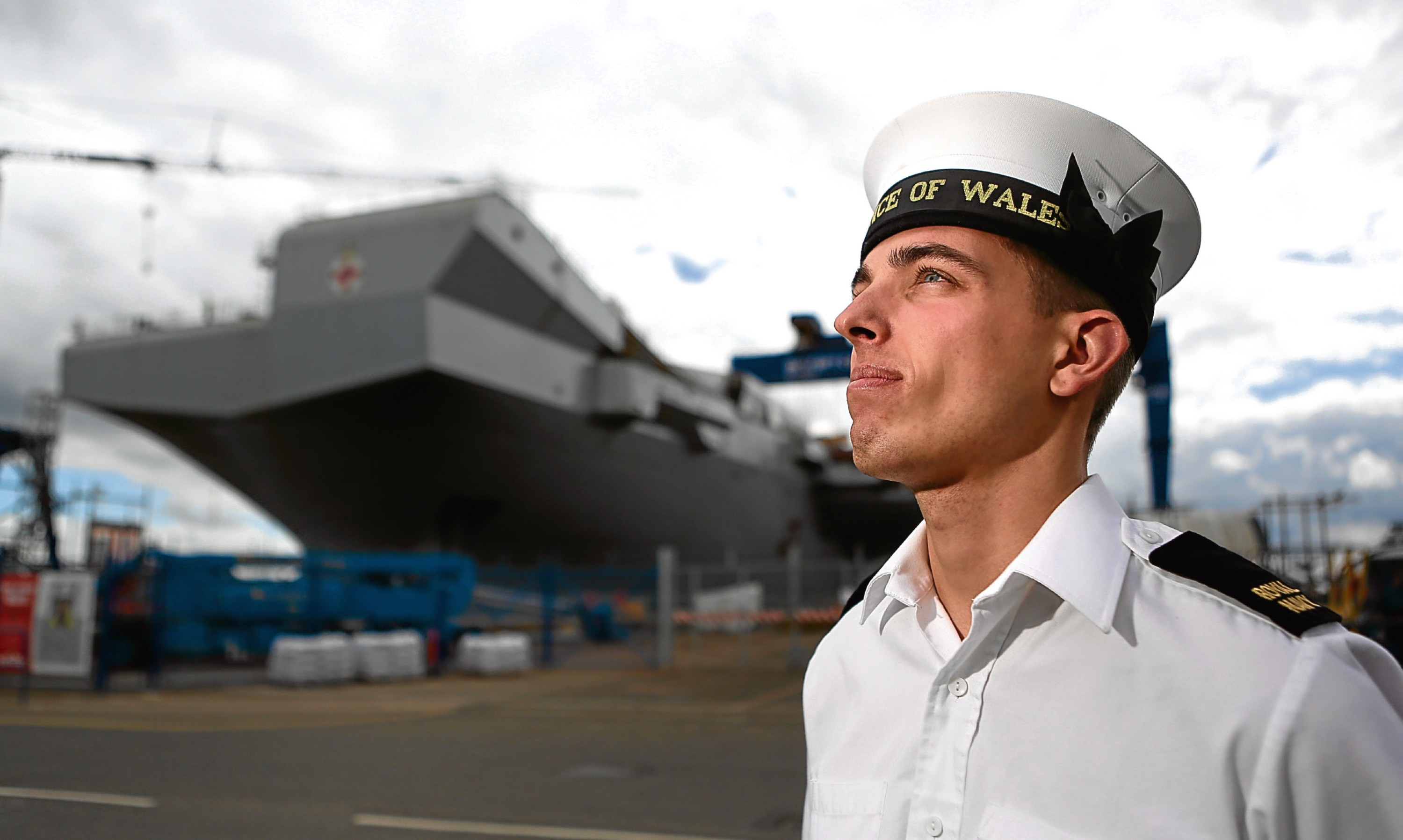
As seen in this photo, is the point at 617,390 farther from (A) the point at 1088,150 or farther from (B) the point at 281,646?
(A) the point at 1088,150

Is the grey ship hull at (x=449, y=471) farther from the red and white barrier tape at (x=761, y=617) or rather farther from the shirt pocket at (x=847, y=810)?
the shirt pocket at (x=847, y=810)

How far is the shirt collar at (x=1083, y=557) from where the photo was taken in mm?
1252

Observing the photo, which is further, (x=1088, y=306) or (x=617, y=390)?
(x=617, y=390)

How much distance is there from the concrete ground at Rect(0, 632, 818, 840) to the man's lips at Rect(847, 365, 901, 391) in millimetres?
4546

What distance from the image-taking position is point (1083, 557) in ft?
4.25

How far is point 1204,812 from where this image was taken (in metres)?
1.09

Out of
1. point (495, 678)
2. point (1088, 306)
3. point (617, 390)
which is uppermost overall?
point (617, 390)

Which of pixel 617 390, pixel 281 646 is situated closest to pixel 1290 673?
pixel 281 646

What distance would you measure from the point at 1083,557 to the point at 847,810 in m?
0.54

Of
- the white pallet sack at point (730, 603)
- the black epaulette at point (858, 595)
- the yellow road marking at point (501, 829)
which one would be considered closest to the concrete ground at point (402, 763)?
the yellow road marking at point (501, 829)

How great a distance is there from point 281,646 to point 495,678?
3513 millimetres

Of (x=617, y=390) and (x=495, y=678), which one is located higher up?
(x=617, y=390)

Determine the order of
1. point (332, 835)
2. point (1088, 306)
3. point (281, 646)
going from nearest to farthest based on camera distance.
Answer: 1. point (1088, 306)
2. point (332, 835)
3. point (281, 646)

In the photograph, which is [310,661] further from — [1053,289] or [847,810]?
[1053,289]
